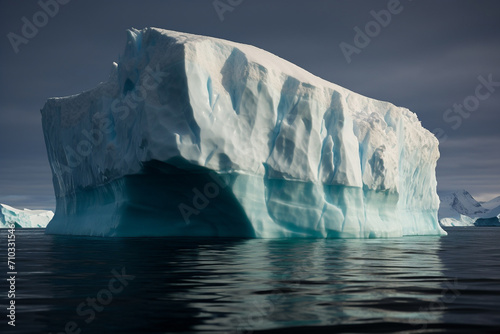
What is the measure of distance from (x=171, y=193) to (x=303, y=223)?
5282 millimetres

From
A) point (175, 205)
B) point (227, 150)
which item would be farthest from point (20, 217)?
point (227, 150)

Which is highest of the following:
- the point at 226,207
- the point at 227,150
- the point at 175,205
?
the point at 227,150

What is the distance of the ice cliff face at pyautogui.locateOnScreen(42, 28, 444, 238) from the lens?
18.9m

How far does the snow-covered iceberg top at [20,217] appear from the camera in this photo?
55656 mm

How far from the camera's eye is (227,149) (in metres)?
18.7

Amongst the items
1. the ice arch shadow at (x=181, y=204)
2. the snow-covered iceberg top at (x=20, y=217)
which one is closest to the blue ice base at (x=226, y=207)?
the ice arch shadow at (x=181, y=204)

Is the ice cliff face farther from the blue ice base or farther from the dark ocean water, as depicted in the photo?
the dark ocean water

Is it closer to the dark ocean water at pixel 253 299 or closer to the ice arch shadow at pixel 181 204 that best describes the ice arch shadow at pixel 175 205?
the ice arch shadow at pixel 181 204

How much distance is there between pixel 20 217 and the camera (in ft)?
191

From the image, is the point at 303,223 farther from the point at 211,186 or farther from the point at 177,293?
the point at 177,293

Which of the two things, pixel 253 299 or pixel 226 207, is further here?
pixel 226 207

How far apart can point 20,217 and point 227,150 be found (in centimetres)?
4718

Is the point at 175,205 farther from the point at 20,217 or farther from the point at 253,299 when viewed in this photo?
the point at 20,217

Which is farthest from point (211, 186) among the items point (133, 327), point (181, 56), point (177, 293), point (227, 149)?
point (133, 327)
